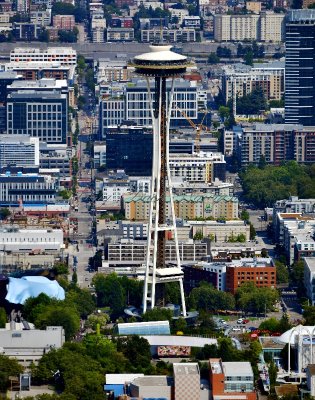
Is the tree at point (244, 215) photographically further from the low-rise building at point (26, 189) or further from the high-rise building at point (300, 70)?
A: the high-rise building at point (300, 70)

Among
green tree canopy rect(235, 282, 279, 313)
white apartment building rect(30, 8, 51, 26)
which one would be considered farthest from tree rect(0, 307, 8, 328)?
white apartment building rect(30, 8, 51, 26)

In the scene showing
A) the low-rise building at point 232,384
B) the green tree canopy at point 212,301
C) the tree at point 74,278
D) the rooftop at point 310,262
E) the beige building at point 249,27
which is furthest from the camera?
the beige building at point 249,27

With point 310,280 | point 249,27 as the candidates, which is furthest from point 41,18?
point 310,280

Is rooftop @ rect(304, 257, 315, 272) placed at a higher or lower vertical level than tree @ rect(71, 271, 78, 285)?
higher

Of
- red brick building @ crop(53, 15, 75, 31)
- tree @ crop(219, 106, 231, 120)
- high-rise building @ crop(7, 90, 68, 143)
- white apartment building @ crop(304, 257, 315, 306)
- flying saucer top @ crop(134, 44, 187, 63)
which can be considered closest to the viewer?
flying saucer top @ crop(134, 44, 187, 63)

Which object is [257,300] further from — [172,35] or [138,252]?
[172,35]

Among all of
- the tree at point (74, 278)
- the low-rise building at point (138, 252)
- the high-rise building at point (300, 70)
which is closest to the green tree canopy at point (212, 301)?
the tree at point (74, 278)

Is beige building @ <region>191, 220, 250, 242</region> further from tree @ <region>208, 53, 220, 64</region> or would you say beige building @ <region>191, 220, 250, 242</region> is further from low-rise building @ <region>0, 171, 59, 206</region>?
tree @ <region>208, 53, 220, 64</region>
